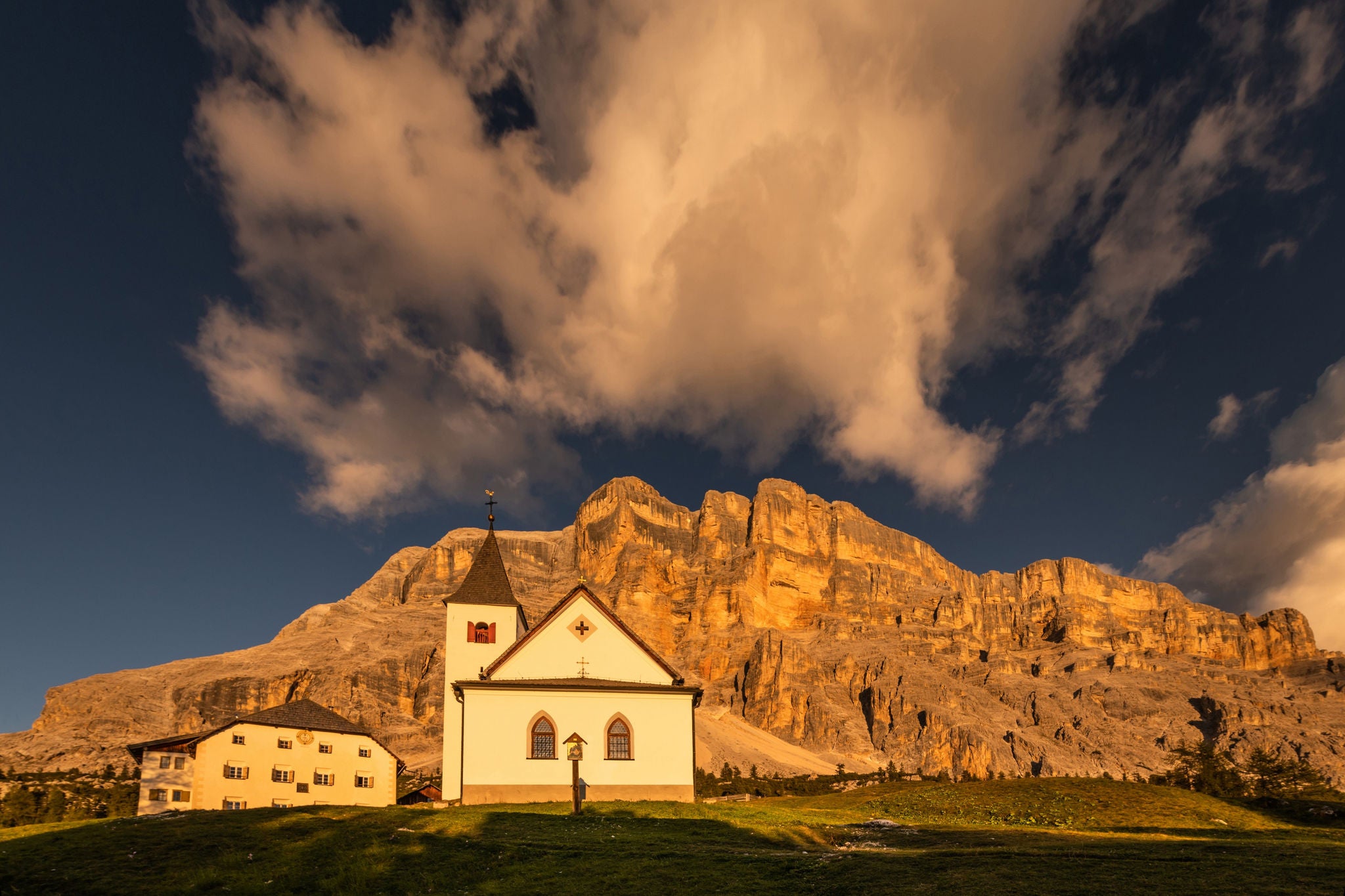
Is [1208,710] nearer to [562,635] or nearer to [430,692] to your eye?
[430,692]

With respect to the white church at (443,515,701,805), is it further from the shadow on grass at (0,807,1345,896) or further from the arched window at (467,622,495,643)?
the shadow on grass at (0,807,1345,896)

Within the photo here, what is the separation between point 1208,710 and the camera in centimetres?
15562

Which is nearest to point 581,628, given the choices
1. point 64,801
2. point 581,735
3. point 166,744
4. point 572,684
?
point 572,684

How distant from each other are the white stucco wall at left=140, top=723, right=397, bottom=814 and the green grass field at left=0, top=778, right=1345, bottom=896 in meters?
26.2

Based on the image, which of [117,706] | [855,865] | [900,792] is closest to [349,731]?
[900,792]

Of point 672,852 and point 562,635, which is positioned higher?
point 562,635

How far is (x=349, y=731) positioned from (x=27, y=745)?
103 meters

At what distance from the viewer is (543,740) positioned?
31547 mm

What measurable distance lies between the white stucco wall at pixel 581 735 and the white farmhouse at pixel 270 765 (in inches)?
708

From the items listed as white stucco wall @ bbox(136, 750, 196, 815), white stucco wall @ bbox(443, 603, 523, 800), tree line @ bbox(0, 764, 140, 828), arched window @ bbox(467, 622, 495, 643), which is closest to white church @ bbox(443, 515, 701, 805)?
white stucco wall @ bbox(443, 603, 523, 800)

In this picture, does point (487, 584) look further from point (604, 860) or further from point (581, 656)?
point (604, 860)

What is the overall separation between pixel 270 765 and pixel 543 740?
88.1 ft

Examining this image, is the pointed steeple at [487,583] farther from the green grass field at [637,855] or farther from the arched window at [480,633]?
the green grass field at [637,855]

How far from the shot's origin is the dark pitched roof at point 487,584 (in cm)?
3928
